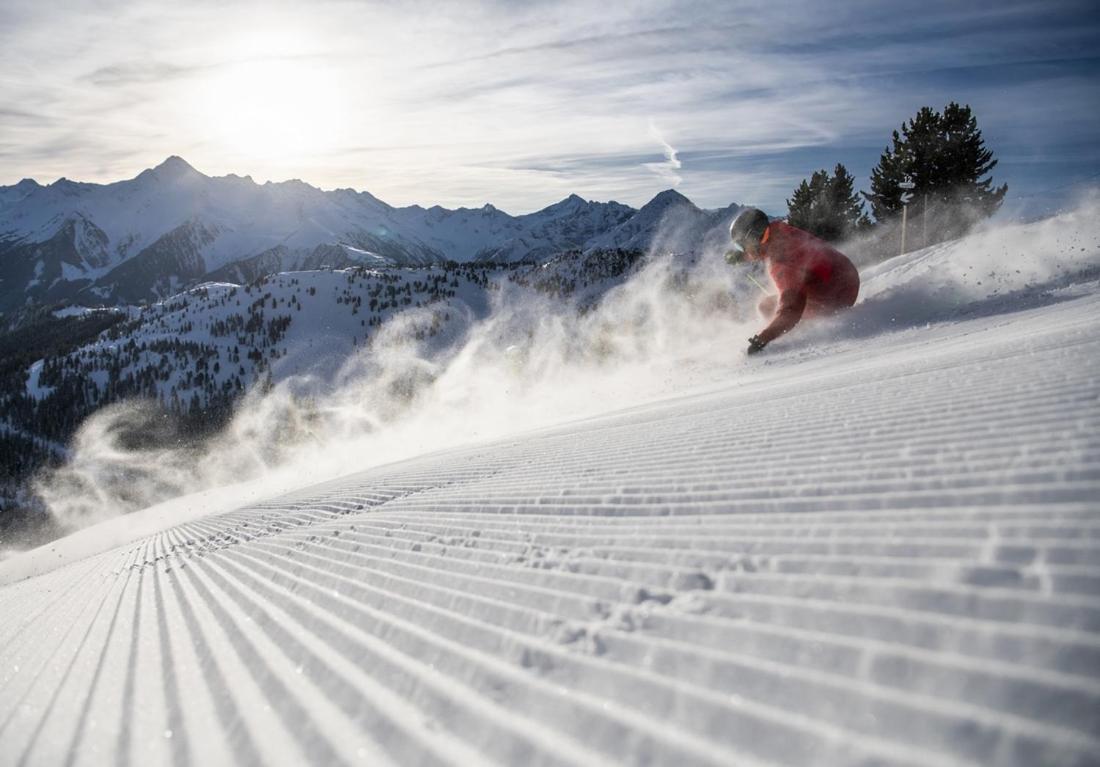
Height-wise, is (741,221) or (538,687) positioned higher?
(741,221)

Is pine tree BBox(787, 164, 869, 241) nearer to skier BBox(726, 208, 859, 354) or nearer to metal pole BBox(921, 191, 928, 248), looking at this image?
metal pole BBox(921, 191, 928, 248)

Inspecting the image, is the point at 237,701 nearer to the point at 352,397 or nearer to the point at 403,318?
the point at 352,397

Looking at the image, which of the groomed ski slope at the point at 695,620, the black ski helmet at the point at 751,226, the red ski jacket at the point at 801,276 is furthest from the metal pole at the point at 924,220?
the groomed ski slope at the point at 695,620

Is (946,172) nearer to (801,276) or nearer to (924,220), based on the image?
(924,220)

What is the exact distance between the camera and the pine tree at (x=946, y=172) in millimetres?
28875

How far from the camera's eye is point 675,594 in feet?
8.16

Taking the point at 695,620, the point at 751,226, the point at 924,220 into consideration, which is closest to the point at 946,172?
the point at 924,220

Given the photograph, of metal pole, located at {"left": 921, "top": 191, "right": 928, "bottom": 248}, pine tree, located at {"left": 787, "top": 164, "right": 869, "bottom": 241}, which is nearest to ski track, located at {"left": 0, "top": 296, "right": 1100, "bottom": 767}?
metal pole, located at {"left": 921, "top": 191, "right": 928, "bottom": 248}

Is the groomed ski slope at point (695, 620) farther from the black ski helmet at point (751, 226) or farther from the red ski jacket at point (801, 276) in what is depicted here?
→ the black ski helmet at point (751, 226)

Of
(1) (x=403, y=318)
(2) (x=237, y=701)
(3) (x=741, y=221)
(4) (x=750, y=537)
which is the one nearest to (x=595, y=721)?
(4) (x=750, y=537)

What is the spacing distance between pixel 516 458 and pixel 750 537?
17.2 ft

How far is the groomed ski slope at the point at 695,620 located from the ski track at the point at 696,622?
0.4 inches

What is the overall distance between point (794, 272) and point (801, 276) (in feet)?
0.58

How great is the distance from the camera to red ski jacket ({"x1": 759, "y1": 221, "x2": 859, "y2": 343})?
1200cm
